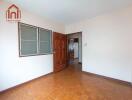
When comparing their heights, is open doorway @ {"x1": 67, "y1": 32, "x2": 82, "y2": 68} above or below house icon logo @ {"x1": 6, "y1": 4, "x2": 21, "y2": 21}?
below

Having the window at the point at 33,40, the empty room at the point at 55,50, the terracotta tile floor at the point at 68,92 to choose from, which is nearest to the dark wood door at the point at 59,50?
the empty room at the point at 55,50

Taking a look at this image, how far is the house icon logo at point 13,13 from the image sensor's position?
2.55 meters


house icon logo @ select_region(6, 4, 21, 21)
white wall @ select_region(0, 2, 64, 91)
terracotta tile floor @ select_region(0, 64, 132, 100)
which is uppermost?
house icon logo @ select_region(6, 4, 21, 21)

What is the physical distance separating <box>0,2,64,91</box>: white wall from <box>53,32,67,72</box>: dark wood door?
853mm

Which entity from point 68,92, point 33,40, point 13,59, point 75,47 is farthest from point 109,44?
point 75,47

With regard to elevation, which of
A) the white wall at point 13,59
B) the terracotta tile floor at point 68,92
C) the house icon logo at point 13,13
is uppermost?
the house icon logo at point 13,13

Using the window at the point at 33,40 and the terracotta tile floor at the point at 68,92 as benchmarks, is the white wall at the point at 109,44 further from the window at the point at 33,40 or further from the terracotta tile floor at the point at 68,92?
the window at the point at 33,40

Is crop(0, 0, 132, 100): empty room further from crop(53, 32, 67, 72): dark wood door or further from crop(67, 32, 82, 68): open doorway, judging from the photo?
crop(67, 32, 82, 68): open doorway

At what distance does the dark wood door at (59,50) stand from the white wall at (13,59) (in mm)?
853

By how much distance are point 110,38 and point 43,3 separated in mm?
2479

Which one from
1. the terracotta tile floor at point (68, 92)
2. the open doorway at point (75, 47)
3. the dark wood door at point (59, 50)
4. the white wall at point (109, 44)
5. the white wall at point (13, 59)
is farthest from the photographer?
the open doorway at point (75, 47)

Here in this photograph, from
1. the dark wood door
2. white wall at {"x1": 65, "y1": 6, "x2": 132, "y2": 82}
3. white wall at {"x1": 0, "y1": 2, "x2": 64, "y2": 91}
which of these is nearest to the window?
white wall at {"x1": 0, "y1": 2, "x2": 64, "y2": 91}

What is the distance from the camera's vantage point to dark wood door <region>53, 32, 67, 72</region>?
4281 millimetres

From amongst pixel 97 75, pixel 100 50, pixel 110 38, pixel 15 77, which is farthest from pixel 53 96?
pixel 110 38
